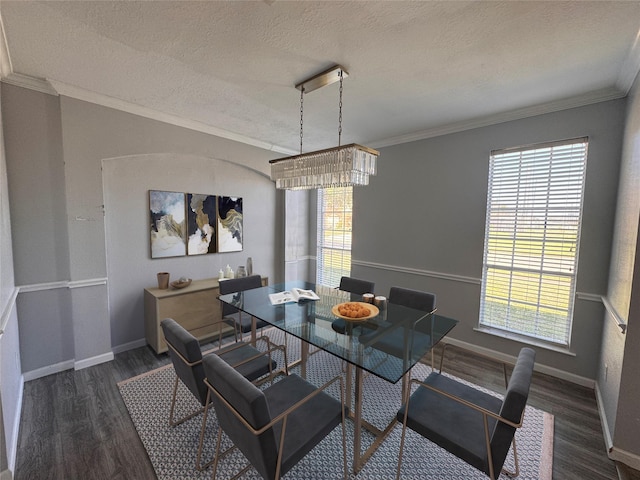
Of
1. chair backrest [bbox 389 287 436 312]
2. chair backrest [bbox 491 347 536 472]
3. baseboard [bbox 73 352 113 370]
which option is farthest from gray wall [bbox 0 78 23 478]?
chair backrest [bbox 389 287 436 312]

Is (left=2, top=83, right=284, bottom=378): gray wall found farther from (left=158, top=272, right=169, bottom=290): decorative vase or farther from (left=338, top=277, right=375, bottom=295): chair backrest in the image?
(left=338, top=277, right=375, bottom=295): chair backrest

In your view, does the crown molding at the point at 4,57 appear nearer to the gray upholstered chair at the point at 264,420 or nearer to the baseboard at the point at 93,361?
the gray upholstered chair at the point at 264,420

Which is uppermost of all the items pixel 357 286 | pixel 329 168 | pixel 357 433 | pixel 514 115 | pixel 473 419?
pixel 514 115

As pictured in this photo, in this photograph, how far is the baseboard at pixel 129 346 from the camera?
310cm

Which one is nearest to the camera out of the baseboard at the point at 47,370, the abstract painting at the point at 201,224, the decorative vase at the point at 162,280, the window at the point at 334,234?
the baseboard at the point at 47,370

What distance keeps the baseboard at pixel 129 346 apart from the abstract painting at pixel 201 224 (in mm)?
1179

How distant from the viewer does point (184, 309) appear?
3.14 meters

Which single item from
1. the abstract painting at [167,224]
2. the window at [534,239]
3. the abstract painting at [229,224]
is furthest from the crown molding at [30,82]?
Answer: the window at [534,239]

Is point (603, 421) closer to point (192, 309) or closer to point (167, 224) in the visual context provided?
point (192, 309)

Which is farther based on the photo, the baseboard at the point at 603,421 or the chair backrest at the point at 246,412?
the baseboard at the point at 603,421

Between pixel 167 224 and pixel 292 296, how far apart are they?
6.24ft

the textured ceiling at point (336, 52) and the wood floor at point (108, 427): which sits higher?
the textured ceiling at point (336, 52)

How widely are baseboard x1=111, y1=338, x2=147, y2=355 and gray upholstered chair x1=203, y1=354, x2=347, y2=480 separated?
2350 millimetres

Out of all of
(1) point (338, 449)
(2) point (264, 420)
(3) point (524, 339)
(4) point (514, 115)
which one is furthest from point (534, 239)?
(2) point (264, 420)
